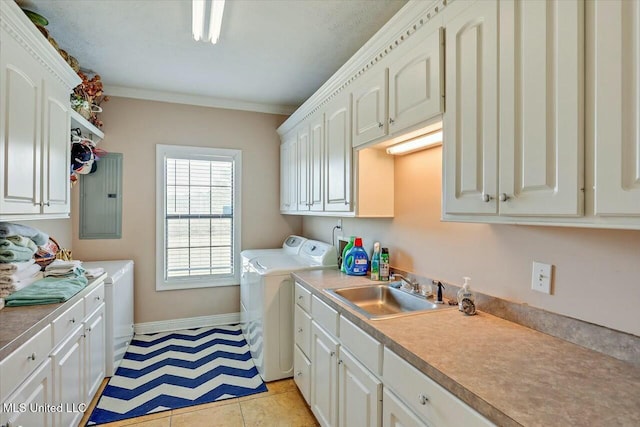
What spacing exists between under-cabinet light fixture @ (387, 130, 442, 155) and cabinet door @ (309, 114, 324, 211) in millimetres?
693

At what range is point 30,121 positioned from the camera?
1.73 metres

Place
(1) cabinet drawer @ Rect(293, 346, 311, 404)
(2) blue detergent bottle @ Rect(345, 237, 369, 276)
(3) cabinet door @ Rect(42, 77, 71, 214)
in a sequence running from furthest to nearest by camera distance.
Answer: (2) blue detergent bottle @ Rect(345, 237, 369, 276), (1) cabinet drawer @ Rect(293, 346, 311, 404), (3) cabinet door @ Rect(42, 77, 71, 214)

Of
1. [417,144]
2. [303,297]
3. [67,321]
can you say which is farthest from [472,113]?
[67,321]

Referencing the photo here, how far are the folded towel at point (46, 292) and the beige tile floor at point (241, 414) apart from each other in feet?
2.94

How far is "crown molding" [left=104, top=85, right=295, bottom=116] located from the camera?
11.0ft

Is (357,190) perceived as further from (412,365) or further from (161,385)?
(161,385)

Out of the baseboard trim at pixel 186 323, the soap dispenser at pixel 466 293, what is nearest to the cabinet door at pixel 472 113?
the soap dispenser at pixel 466 293

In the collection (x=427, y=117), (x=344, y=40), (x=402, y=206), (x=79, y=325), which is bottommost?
(x=79, y=325)

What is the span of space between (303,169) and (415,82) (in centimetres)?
168

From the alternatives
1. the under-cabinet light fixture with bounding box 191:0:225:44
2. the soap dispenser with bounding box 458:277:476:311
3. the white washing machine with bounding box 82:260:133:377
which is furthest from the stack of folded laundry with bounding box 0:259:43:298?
the soap dispenser with bounding box 458:277:476:311

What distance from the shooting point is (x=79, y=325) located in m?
1.92

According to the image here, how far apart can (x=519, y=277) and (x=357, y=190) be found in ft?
3.50

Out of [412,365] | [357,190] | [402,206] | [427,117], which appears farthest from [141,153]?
[412,365]

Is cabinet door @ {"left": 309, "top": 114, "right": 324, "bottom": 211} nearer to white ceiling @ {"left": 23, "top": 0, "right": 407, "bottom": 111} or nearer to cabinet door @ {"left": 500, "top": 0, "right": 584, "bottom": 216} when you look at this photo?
white ceiling @ {"left": 23, "top": 0, "right": 407, "bottom": 111}
